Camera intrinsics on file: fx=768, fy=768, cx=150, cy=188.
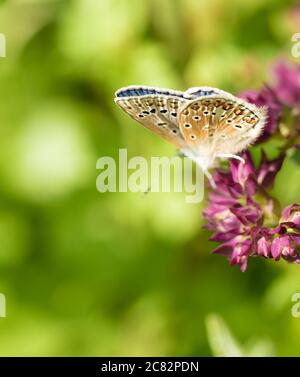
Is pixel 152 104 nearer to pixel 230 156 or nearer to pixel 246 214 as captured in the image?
pixel 230 156

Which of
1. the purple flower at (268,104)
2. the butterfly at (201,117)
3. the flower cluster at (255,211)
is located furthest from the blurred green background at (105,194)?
the butterfly at (201,117)

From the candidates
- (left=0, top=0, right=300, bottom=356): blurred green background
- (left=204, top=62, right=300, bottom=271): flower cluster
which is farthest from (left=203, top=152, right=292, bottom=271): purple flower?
(left=0, top=0, right=300, bottom=356): blurred green background

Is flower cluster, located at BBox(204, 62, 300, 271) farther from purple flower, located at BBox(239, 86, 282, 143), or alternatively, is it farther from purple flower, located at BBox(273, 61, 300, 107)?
purple flower, located at BBox(273, 61, 300, 107)

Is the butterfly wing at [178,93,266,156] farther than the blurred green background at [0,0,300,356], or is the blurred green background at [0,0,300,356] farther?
the blurred green background at [0,0,300,356]

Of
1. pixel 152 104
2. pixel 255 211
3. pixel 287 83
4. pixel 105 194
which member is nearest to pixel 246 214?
pixel 255 211

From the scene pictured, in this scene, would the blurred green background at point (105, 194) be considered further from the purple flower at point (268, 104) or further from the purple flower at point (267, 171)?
the purple flower at point (267, 171)
